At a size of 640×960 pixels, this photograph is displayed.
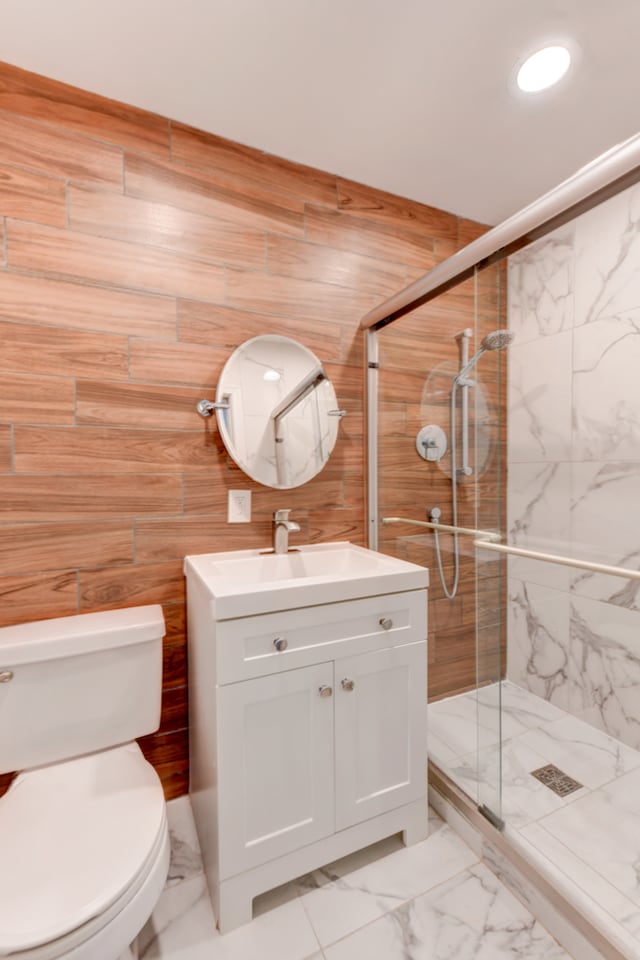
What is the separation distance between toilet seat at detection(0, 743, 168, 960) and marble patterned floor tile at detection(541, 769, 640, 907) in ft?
3.69

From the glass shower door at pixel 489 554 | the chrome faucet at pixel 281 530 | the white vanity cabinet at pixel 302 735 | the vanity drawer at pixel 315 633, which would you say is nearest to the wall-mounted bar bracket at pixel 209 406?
the chrome faucet at pixel 281 530

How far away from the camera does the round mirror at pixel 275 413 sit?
1521 mm

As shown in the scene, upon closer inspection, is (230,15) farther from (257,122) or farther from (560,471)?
(560,471)

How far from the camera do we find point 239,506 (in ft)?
5.12

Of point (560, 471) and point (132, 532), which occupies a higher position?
point (560, 471)

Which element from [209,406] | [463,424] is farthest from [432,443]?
[209,406]

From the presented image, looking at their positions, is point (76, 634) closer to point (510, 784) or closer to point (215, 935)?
point (215, 935)

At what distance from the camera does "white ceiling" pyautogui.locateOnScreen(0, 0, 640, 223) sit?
43.8 inches

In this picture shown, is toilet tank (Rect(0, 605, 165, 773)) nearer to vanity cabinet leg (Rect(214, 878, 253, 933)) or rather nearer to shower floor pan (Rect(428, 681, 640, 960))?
vanity cabinet leg (Rect(214, 878, 253, 933))

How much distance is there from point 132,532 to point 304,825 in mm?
977

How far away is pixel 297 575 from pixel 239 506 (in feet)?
1.06

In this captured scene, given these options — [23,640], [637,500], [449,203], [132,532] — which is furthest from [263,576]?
[449,203]

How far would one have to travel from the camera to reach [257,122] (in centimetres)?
146

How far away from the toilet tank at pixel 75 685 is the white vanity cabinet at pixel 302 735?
0.16 m
